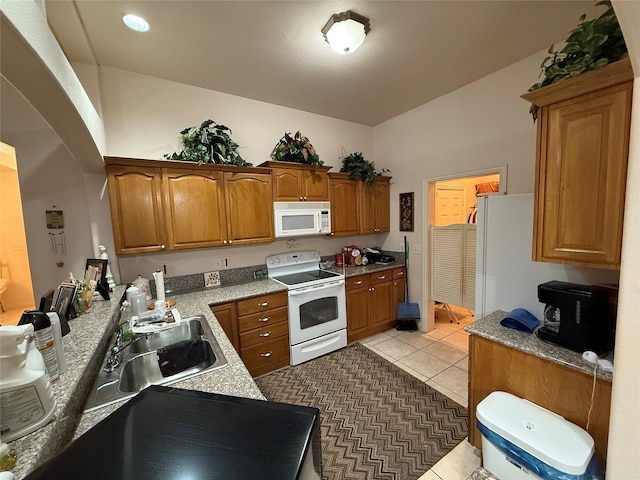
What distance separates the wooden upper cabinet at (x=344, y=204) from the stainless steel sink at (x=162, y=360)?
205 centimetres

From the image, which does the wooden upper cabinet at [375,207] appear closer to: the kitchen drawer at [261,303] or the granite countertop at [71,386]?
the kitchen drawer at [261,303]

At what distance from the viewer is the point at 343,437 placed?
1896mm

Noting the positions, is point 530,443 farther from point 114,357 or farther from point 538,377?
point 114,357

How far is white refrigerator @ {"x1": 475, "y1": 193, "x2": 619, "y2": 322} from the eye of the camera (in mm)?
1648

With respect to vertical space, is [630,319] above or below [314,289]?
above

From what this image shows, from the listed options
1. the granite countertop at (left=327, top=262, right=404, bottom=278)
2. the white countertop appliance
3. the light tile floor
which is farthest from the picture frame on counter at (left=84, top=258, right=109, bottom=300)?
the light tile floor

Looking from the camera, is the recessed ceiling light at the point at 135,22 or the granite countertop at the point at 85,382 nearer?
the granite countertop at the point at 85,382

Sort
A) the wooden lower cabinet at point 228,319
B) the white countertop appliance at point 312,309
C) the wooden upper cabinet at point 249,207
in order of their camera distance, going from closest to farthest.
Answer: the wooden lower cabinet at point 228,319 < the wooden upper cabinet at point 249,207 < the white countertop appliance at point 312,309

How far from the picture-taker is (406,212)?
12.0ft

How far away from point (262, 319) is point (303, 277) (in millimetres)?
751

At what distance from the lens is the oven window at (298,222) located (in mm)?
2953

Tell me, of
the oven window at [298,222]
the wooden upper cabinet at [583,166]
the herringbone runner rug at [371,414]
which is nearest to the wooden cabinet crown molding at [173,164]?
the oven window at [298,222]

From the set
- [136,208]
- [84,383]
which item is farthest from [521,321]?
[136,208]

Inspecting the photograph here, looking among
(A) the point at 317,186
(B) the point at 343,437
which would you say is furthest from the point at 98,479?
(A) the point at 317,186
